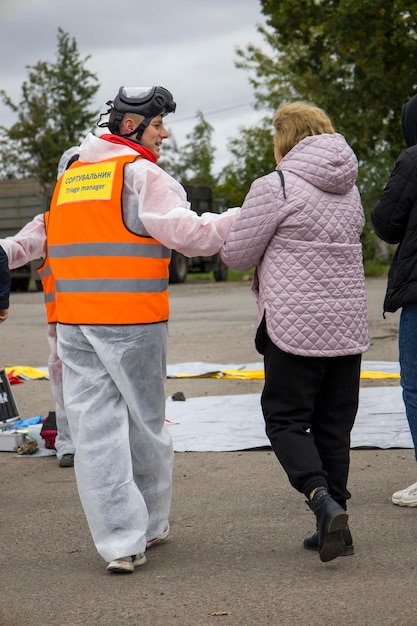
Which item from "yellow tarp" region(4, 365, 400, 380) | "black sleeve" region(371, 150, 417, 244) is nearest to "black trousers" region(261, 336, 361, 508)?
"black sleeve" region(371, 150, 417, 244)

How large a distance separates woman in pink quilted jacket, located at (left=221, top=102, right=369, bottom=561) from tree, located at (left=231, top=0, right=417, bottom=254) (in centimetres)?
2111

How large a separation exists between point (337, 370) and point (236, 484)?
1.68 m

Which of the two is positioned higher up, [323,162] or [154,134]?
[154,134]

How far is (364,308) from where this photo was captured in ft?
15.8

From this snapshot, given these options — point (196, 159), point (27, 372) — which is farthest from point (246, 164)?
point (27, 372)

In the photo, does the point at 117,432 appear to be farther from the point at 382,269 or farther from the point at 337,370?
the point at 382,269

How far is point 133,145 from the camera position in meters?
4.87

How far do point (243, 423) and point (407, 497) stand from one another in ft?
8.38

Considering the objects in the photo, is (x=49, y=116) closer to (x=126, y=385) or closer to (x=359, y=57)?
(x=359, y=57)

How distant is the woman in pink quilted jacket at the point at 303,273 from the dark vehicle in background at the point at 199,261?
91.2ft

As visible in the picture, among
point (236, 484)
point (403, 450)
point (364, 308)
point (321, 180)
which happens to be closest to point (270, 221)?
point (321, 180)

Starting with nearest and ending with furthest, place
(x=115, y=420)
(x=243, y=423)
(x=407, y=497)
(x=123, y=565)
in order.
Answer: (x=123, y=565), (x=115, y=420), (x=407, y=497), (x=243, y=423)

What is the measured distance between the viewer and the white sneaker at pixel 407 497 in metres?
5.58

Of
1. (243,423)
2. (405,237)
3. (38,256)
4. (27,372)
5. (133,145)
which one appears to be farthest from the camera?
(27,372)
